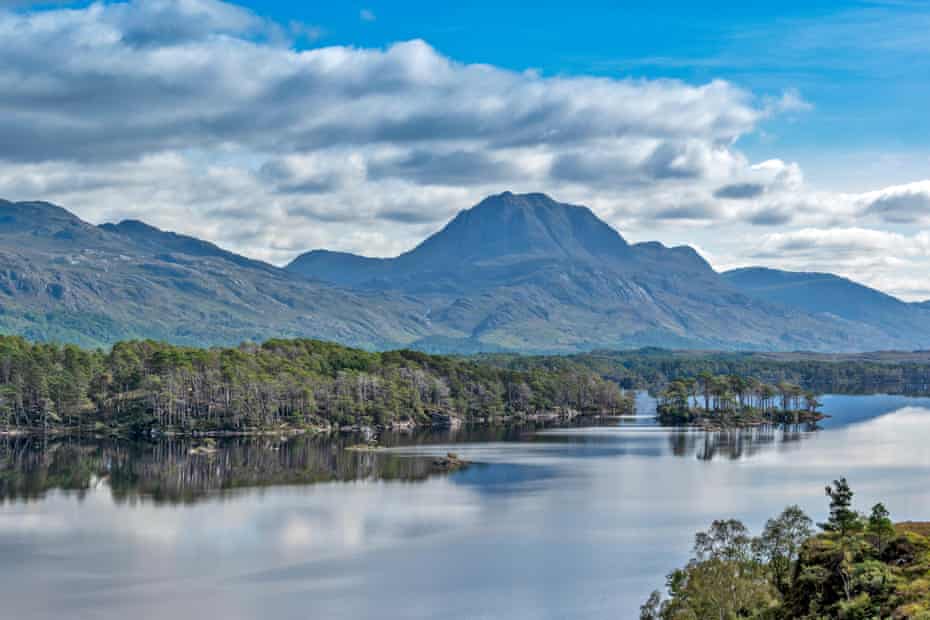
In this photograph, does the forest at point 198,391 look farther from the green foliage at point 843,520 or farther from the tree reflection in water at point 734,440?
the green foliage at point 843,520

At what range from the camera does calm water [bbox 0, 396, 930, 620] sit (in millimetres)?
60281

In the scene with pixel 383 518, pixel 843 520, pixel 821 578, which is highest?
pixel 843 520

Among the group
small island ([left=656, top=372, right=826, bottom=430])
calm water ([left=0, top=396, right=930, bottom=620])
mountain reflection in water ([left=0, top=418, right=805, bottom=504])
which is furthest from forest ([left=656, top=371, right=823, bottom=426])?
calm water ([left=0, top=396, right=930, bottom=620])

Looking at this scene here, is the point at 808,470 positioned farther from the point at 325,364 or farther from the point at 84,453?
the point at 325,364

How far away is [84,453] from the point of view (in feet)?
416

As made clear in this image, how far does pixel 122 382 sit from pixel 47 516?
262 feet

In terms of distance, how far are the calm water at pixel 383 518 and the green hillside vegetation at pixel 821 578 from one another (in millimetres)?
7881

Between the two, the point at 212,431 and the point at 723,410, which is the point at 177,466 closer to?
the point at 212,431

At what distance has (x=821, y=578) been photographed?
Result: 1724 inches

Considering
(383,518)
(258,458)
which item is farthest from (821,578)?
(258,458)

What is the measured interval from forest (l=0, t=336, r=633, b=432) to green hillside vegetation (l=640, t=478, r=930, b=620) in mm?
112388

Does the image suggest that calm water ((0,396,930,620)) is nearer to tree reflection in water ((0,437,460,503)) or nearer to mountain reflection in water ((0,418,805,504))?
tree reflection in water ((0,437,460,503))

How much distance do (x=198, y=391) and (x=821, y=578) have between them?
128 m

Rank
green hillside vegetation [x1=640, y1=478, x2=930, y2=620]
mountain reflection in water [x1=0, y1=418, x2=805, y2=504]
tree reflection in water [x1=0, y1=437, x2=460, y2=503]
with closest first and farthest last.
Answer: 1. green hillside vegetation [x1=640, y1=478, x2=930, y2=620]
2. tree reflection in water [x1=0, y1=437, x2=460, y2=503]
3. mountain reflection in water [x1=0, y1=418, x2=805, y2=504]
